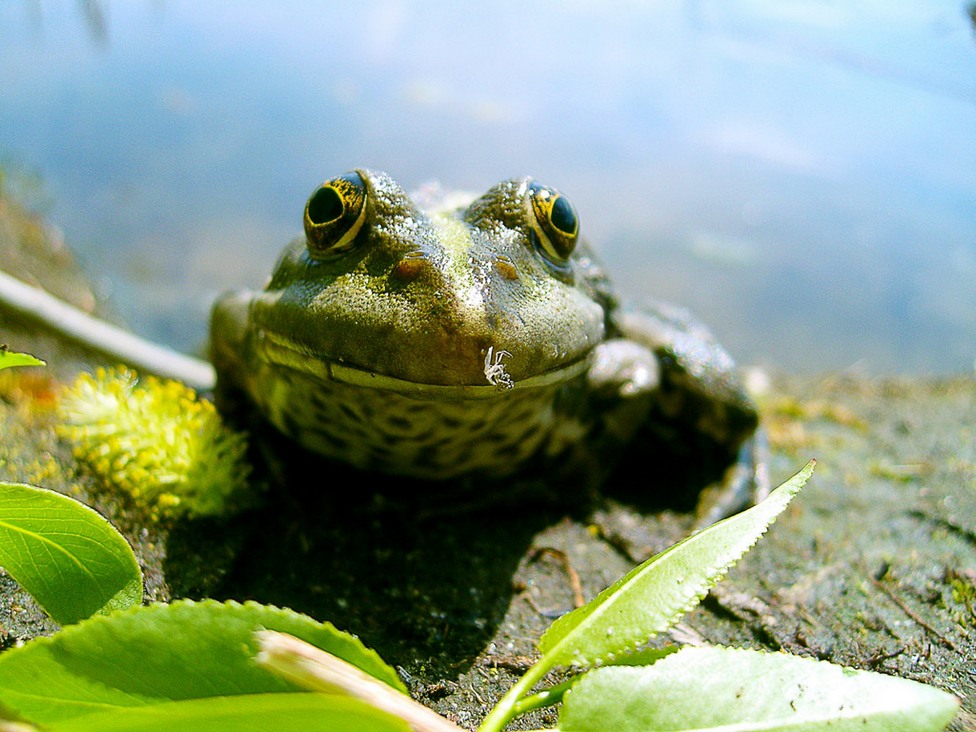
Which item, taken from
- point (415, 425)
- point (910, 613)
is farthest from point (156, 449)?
point (910, 613)

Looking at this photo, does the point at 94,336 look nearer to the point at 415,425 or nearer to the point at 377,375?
the point at 415,425

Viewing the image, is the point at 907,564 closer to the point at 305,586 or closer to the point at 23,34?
the point at 305,586

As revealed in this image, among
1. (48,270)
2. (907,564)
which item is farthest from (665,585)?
(48,270)

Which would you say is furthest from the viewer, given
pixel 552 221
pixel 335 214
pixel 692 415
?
pixel 692 415

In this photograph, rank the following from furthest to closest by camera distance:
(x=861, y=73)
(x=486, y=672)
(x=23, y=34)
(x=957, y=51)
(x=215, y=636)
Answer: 1. (x=23, y=34)
2. (x=861, y=73)
3. (x=957, y=51)
4. (x=486, y=672)
5. (x=215, y=636)

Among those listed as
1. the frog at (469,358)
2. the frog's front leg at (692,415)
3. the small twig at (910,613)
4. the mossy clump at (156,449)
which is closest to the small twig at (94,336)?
the frog at (469,358)

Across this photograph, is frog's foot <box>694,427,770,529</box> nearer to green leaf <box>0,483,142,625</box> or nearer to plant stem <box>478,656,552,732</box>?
plant stem <box>478,656,552,732</box>
